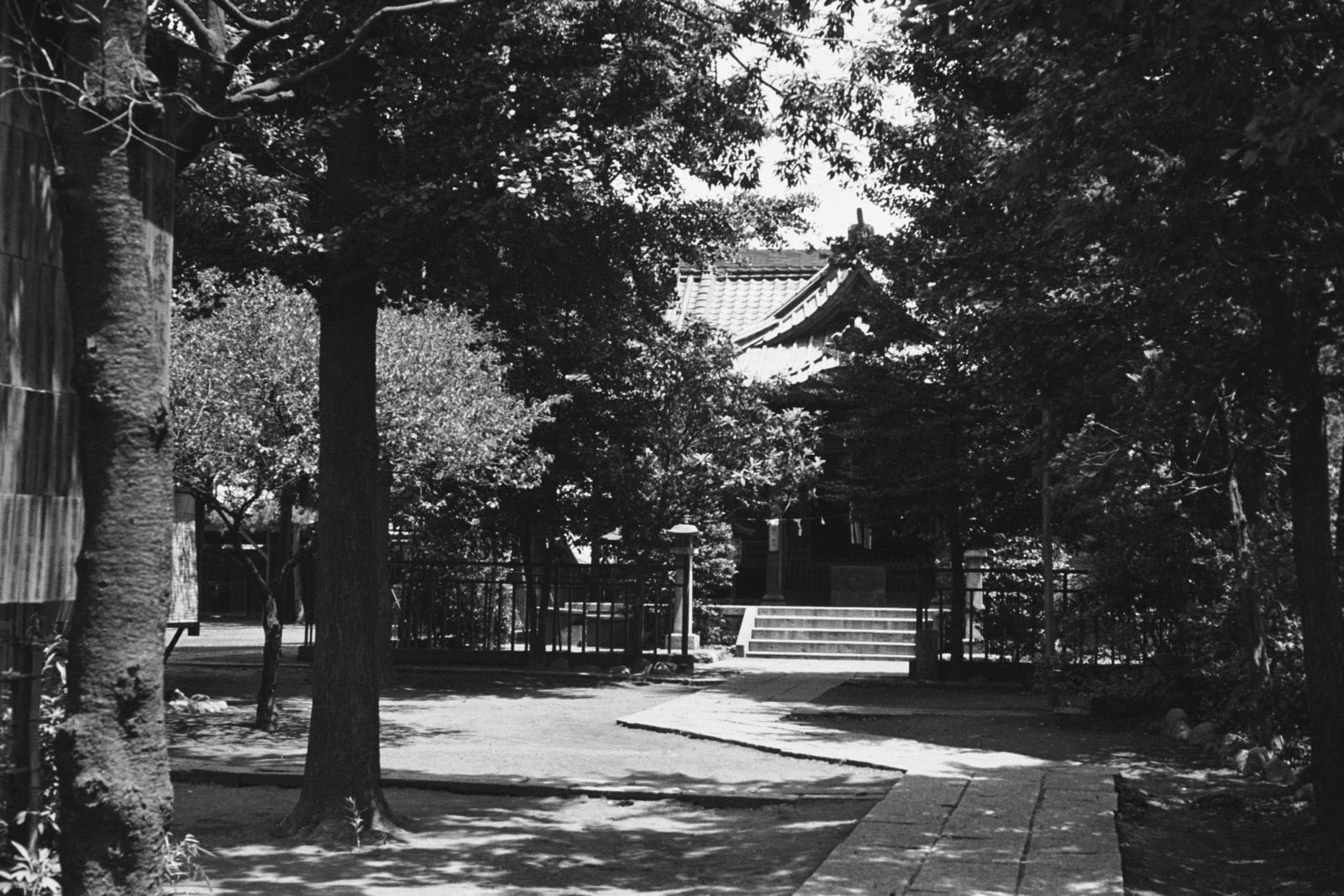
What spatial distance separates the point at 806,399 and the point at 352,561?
18.1 meters

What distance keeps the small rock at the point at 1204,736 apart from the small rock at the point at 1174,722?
207 mm

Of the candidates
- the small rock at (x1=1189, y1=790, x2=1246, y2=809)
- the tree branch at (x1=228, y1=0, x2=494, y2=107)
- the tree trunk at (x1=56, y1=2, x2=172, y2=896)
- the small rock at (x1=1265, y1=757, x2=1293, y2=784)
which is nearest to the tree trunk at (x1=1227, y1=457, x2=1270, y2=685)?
the small rock at (x1=1265, y1=757, x2=1293, y2=784)

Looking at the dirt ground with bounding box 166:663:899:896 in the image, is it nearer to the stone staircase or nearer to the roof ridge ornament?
the roof ridge ornament

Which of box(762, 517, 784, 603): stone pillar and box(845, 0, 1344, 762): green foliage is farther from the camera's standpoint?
box(762, 517, 784, 603): stone pillar

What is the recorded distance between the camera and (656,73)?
34.4ft

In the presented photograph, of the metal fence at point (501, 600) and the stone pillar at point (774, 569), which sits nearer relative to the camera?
the metal fence at point (501, 600)

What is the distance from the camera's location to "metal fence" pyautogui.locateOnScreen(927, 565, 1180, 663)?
17.2 m

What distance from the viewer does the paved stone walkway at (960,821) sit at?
748 centimetres

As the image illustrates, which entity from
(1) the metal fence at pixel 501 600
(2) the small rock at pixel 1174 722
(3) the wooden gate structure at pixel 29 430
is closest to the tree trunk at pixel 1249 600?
(2) the small rock at pixel 1174 722

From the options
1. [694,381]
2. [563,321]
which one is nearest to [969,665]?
[694,381]

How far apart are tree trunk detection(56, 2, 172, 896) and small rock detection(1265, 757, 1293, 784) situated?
9.96 meters

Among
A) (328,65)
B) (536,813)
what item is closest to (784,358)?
(536,813)

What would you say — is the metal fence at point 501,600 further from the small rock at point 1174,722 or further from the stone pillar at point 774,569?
the small rock at point 1174,722

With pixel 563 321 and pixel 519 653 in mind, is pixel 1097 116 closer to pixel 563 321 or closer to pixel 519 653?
pixel 563 321
